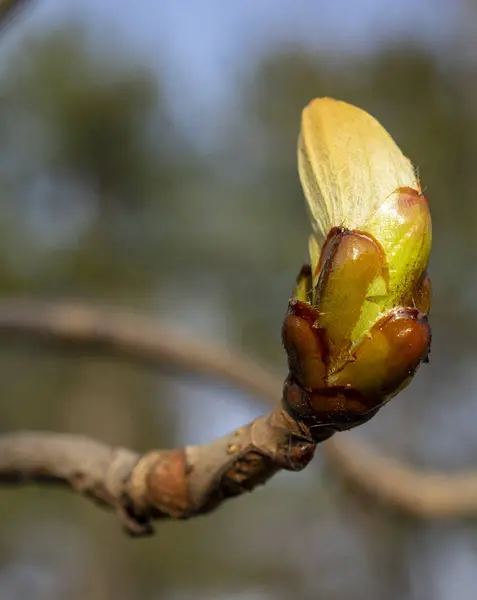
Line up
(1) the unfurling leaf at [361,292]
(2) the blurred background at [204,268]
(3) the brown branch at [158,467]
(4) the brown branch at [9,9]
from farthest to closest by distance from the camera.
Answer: (2) the blurred background at [204,268] < (4) the brown branch at [9,9] < (3) the brown branch at [158,467] < (1) the unfurling leaf at [361,292]

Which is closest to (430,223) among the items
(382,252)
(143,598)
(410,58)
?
(382,252)

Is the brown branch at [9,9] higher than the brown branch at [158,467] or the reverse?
higher

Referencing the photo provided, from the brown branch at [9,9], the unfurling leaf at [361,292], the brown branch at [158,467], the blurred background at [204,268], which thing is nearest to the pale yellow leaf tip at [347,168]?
the unfurling leaf at [361,292]

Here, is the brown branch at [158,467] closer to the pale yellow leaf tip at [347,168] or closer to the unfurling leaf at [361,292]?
the unfurling leaf at [361,292]

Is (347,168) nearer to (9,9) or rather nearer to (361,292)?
(361,292)

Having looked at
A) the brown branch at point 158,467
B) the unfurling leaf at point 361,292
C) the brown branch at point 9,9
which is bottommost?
the brown branch at point 158,467

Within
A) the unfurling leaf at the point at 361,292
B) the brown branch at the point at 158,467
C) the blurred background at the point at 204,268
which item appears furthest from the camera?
the blurred background at the point at 204,268

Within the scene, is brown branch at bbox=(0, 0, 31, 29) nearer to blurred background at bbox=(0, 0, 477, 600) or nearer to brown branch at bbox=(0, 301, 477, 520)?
brown branch at bbox=(0, 301, 477, 520)

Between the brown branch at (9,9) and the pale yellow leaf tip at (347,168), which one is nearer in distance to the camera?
the pale yellow leaf tip at (347,168)
